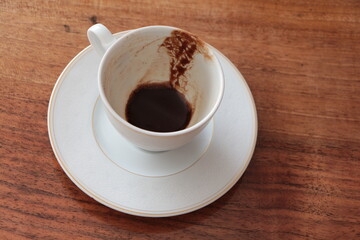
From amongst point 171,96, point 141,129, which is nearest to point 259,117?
point 171,96

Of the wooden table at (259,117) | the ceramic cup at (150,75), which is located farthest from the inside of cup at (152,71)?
the wooden table at (259,117)

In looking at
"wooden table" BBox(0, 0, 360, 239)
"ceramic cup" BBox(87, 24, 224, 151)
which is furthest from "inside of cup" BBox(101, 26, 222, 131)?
"wooden table" BBox(0, 0, 360, 239)

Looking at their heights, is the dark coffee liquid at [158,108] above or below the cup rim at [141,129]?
below

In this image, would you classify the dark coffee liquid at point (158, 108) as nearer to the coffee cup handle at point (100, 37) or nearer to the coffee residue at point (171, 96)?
the coffee residue at point (171, 96)

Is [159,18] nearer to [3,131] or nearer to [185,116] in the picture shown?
[185,116]

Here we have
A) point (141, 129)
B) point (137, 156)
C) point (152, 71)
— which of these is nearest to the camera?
point (141, 129)

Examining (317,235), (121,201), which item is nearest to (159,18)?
(121,201)

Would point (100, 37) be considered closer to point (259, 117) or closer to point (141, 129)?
point (141, 129)
